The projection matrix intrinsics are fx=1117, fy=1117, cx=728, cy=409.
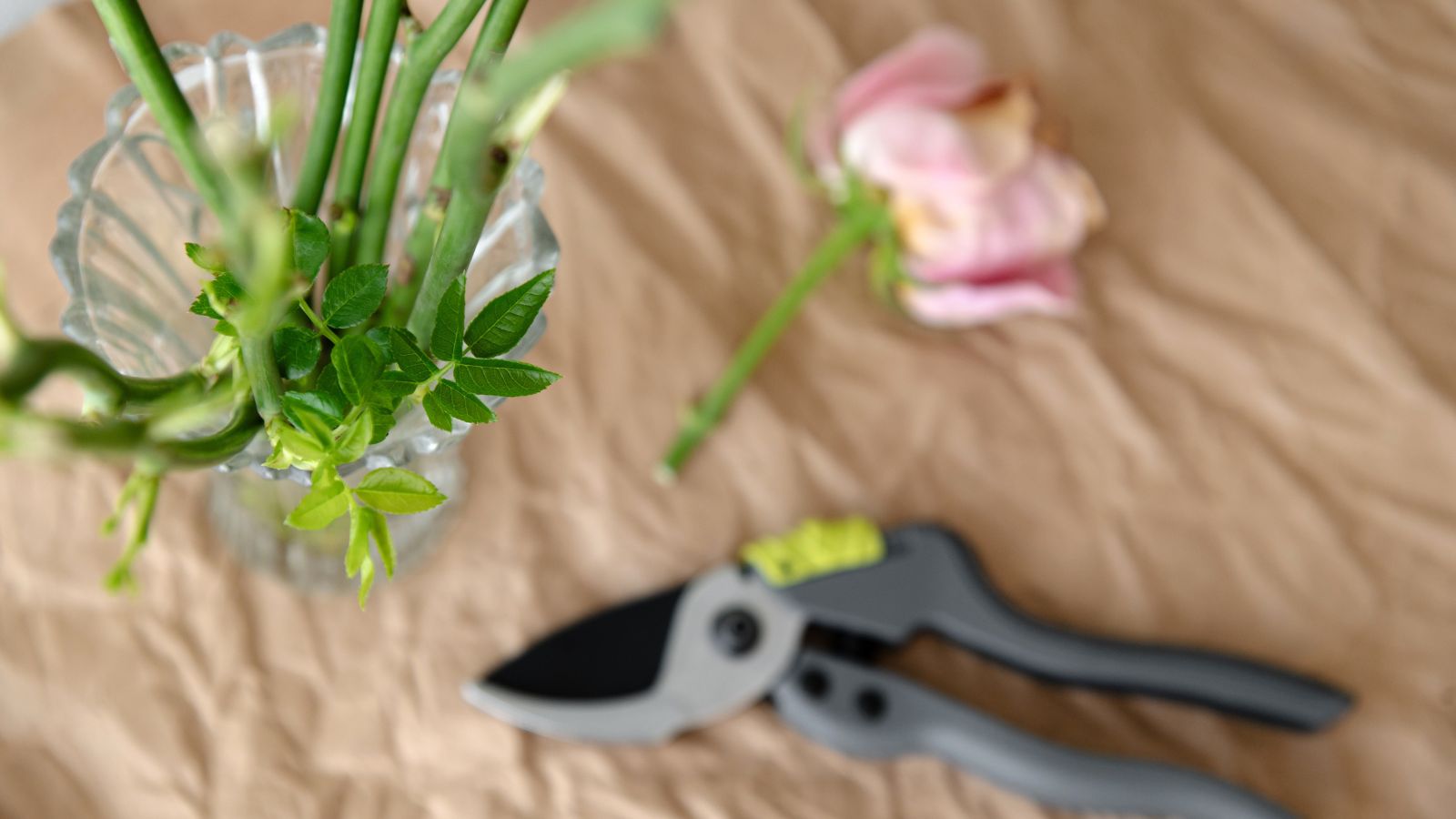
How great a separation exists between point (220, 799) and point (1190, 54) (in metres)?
0.46

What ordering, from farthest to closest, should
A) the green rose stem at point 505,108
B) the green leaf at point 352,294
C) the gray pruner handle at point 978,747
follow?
the gray pruner handle at point 978,747, the green leaf at point 352,294, the green rose stem at point 505,108

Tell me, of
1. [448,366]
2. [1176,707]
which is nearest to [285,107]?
[448,366]

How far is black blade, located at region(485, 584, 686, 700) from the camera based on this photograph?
35 centimetres

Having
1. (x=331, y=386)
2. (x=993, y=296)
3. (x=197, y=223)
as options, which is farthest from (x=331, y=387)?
(x=993, y=296)

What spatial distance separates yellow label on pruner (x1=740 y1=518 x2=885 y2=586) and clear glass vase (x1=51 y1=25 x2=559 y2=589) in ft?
0.37

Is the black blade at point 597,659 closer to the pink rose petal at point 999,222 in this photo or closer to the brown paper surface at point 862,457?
the brown paper surface at point 862,457

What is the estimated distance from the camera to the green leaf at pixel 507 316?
204mm

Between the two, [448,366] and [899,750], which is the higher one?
[448,366]

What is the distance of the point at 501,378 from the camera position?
0.66 feet

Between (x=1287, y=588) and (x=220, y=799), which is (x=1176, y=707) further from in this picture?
(x=220, y=799)

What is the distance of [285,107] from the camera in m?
0.13

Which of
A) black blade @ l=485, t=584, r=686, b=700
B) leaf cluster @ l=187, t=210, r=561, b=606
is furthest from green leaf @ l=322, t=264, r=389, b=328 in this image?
black blade @ l=485, t=584, r=686, b=700

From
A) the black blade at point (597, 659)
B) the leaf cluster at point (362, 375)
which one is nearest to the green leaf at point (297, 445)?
the leaf cluster at point (362, 375)

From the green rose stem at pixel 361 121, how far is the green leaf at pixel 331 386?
49 mm
